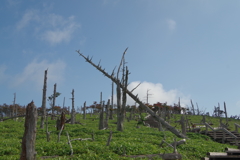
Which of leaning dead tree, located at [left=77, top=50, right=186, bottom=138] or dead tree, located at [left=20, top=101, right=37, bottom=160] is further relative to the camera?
leaning dead tree, located at [left=77, top=50, right=186, bottom=138]

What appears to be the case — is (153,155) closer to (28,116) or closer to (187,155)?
(187,155)

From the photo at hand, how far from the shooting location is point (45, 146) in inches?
513

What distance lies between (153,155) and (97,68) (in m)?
16.6

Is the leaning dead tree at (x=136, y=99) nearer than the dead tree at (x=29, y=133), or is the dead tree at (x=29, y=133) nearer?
the dead tree at (x=29, y=133)

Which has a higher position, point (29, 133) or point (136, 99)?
point (136, 99)

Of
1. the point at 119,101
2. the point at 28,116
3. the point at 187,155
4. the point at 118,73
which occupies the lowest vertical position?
the point at 187,155

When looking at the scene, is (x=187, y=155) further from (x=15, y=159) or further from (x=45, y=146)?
(x=15, y=159)

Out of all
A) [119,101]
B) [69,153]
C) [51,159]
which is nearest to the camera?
[51,159]

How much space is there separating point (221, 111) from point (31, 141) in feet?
240

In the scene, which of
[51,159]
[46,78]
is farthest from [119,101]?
[51,159]

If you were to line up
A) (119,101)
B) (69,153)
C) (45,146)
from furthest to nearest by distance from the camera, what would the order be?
(119,101) < (45,146) < (69,153)

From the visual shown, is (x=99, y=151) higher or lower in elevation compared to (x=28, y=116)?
lower

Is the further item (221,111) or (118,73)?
(221,111)

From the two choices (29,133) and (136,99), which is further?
(136,99)
